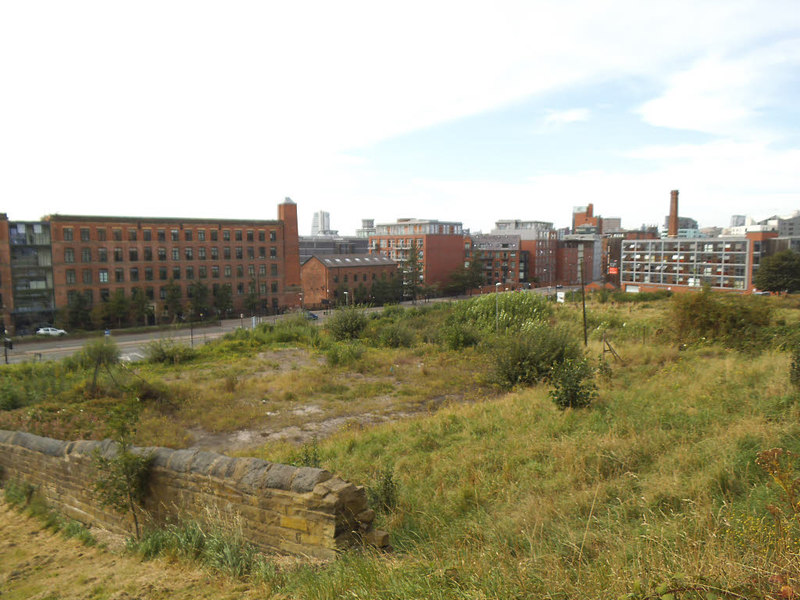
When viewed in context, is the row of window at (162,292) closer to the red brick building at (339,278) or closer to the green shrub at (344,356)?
the red brick building at (339,278)

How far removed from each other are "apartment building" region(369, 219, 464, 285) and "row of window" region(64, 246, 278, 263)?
26786 millimetres

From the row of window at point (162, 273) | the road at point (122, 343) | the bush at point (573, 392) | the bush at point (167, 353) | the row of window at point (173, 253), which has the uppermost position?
the row of window at point (173, 253)

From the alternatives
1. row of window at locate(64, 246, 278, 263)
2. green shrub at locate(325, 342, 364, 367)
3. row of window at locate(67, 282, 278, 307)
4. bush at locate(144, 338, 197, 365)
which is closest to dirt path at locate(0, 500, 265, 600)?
green shrub at locate(325, 342, 364, 367)

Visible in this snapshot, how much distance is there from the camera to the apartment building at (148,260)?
1801 inches

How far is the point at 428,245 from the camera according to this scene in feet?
268

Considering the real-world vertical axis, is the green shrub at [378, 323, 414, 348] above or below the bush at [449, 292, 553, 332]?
below

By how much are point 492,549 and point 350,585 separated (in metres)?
1.31

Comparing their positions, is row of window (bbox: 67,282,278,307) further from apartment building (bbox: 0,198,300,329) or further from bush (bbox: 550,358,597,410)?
bush (bbox: 550,358,597,410)

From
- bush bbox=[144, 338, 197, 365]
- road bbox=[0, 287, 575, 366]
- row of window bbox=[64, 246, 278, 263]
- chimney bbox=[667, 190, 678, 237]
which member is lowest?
road bbox=[0, 287, 575, 366]

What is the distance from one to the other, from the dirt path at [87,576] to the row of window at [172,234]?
49.3 m

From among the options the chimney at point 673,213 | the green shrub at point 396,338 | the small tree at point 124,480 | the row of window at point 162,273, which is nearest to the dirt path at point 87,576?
the small tree at point 124,480

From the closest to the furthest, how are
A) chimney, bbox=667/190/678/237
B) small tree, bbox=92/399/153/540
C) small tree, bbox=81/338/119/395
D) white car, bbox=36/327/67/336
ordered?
small tree, bbox=92/399/153/540, small tree, bbox=81/338/119/395, white car, bbox=36/327/67/336, chimney, bbox=667/190/678/237

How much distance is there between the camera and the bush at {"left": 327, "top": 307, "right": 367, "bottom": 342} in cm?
3050

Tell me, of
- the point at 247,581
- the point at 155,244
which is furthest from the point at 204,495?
the point at 155,244
